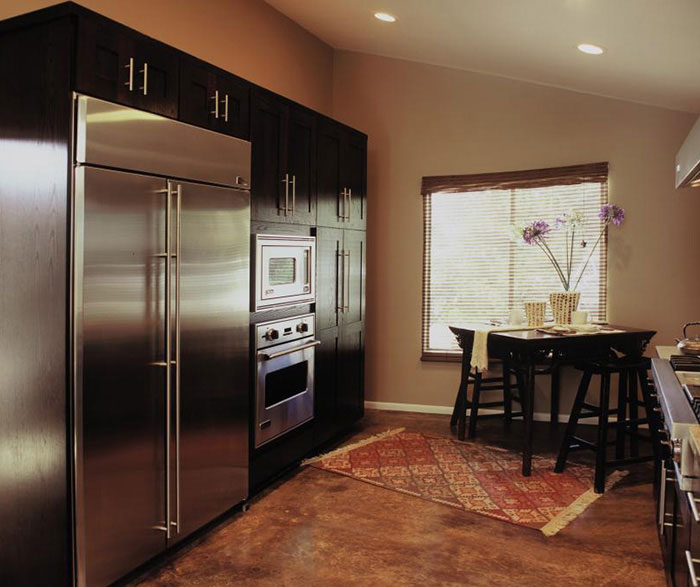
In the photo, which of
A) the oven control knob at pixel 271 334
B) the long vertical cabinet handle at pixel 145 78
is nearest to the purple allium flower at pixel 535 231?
the oven control knob at pixel 271 334

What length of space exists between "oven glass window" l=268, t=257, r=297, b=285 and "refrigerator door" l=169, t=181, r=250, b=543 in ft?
1.22

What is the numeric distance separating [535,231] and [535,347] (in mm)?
1123

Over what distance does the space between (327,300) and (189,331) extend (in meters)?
1.64

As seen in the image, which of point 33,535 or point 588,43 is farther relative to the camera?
point 588,43

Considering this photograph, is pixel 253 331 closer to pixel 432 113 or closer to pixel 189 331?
pixel 189 331

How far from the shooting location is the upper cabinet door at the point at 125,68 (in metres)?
2.38

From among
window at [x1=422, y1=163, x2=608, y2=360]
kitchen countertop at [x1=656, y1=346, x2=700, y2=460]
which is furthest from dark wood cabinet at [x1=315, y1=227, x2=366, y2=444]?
kitchen countertop at [x1=656, y1=346, x2=700, y2=460]

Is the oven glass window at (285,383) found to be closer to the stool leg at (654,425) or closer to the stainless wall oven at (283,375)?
the stainless wall oven at (283,375)

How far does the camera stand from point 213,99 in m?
3.12

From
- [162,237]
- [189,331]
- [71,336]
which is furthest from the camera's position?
[189,331]

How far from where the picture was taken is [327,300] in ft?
14.6

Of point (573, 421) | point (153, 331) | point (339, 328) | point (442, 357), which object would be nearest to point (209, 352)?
point (153, 331)

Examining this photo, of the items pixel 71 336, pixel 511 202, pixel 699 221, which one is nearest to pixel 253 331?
pixel 71 336

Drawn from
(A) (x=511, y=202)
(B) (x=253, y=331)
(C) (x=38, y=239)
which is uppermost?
(A) (x=511, y=202)
